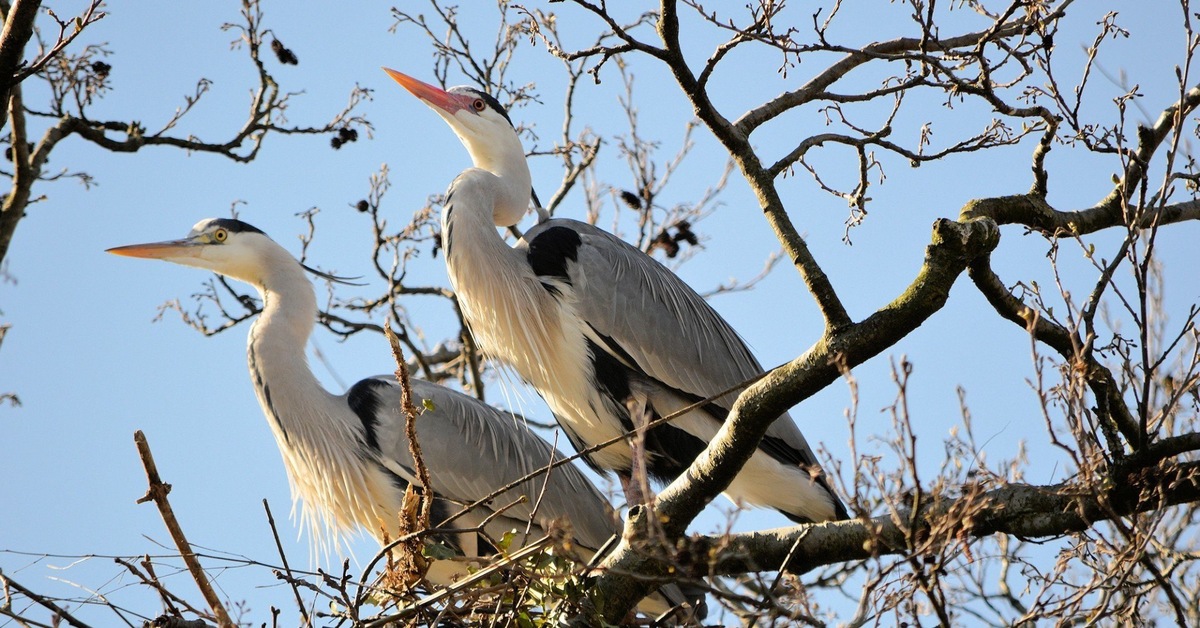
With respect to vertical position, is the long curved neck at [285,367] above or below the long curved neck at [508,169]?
below

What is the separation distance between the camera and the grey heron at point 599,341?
518cm

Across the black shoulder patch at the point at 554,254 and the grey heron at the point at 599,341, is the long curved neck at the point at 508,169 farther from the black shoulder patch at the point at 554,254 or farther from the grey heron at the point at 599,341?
the black shoulder patch at the point at 554,254

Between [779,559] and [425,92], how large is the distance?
128 inches

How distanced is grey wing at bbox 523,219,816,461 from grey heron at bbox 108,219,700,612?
57 centimetres

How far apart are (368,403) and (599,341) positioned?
0.99 meters

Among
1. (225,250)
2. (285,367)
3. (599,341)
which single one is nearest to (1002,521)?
(599,341)

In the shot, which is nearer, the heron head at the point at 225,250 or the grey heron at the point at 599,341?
the grey heron at the point at 599,341

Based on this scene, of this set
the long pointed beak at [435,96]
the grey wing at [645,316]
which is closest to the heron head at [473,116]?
the long pointed beak at [435,96]

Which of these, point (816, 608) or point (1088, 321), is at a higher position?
point (1088, 321)

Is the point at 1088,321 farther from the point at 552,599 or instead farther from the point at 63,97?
the point at 63,97

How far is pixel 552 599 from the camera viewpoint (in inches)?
126

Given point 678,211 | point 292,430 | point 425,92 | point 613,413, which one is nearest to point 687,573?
point 613,413

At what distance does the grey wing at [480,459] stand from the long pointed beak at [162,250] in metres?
1.01

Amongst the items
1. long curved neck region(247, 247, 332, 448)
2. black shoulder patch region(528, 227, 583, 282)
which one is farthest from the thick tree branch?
long curved neck region(247, 247, 332, 448)
